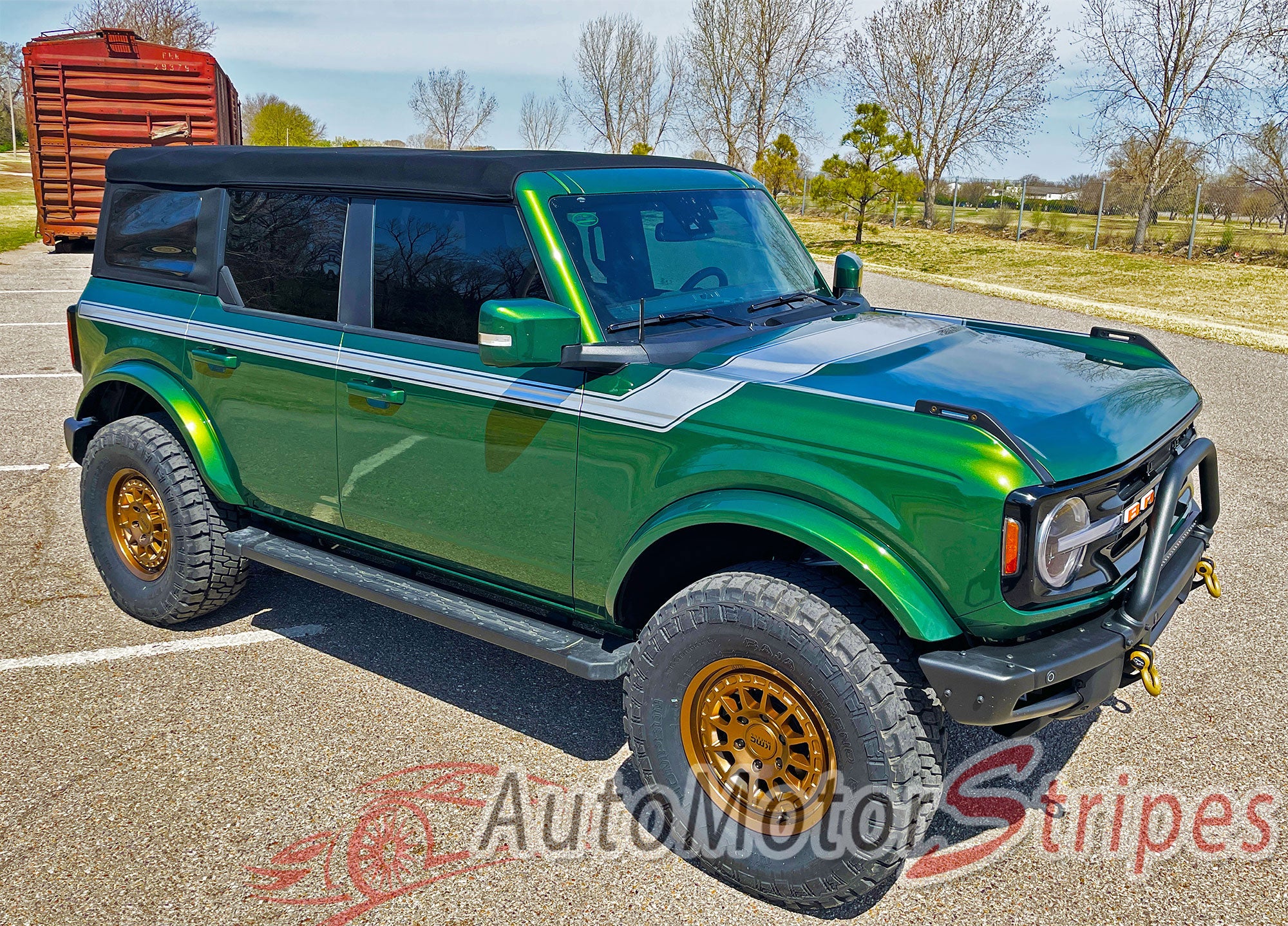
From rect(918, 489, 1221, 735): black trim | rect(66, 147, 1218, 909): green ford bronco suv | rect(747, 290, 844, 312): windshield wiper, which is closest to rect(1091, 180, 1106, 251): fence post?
rect(66, 147, 1218, 909): green ford bronco suv

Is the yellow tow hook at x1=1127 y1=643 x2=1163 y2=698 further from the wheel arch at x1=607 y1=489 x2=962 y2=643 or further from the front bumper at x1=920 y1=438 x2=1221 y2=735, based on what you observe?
the wheel arch at x1=607 y1=489 x2=962 y2=643

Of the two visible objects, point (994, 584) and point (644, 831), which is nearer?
point (994, 584)

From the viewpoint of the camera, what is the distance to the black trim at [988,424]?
101 inches

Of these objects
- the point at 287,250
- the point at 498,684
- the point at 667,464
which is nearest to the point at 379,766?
the point at 498,684

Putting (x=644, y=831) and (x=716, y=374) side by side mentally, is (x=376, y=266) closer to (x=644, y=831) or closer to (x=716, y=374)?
(x=716, y=374)

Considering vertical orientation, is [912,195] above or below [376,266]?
above

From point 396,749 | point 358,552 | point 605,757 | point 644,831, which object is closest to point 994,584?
point 644,831

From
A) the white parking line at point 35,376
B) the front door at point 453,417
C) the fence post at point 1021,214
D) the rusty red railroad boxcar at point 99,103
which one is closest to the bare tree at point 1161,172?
the fence post at point 1021,214

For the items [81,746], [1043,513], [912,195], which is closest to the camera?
[1043,513]

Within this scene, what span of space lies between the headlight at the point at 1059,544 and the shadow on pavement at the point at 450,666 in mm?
1746

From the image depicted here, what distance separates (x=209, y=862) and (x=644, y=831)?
1299 mm

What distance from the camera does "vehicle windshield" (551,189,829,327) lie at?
Result: 3369 millimetres

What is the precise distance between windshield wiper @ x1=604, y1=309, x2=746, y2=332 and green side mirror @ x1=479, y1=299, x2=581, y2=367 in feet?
0.70

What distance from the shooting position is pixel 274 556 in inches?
160
